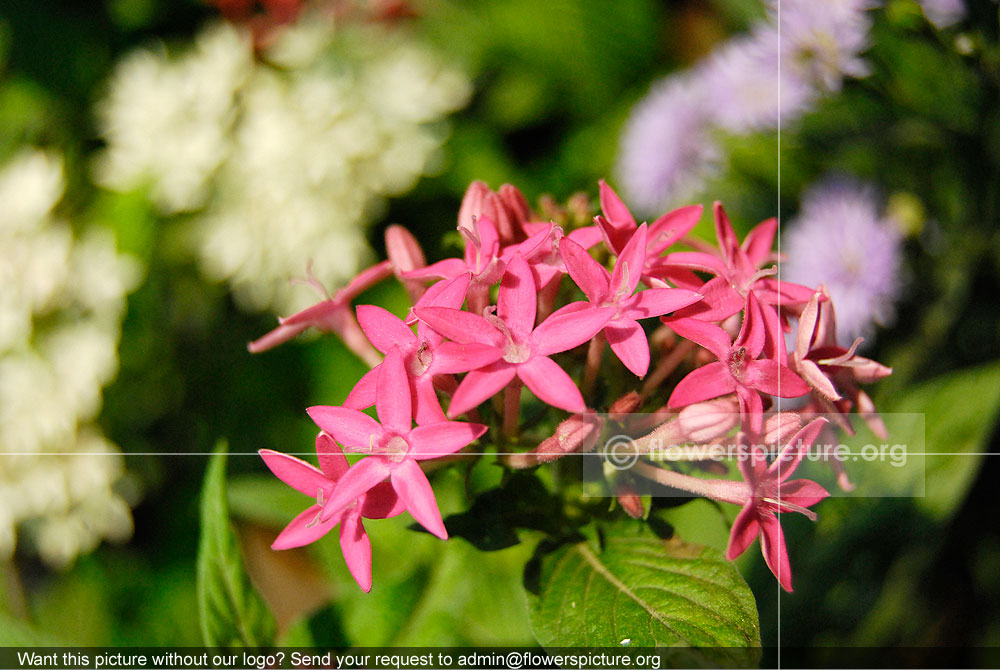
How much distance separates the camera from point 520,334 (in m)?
0.51

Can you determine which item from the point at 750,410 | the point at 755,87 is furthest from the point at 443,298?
the point at 755,87

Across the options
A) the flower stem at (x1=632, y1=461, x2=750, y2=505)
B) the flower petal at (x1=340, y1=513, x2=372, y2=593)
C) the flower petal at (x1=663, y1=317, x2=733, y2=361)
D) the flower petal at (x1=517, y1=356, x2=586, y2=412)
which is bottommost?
the flower petal at (x1=340, y1=513, x2=372, y2=593)

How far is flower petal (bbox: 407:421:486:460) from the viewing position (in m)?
0.48

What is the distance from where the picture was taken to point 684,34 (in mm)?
2014

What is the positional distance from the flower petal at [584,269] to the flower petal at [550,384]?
0.07m

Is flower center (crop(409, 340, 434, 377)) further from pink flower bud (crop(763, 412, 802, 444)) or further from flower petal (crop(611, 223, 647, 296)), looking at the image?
pink flower bud (crop(763, 412, 802, 444))

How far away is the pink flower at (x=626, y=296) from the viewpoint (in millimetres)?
503

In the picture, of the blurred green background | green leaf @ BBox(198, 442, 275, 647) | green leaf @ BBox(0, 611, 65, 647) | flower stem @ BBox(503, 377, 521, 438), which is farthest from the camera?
the blurred green background

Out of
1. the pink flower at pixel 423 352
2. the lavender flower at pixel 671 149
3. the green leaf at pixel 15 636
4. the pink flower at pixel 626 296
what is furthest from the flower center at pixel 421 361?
the lavender flower at pixel 671 149

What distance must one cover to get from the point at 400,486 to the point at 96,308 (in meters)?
0.98

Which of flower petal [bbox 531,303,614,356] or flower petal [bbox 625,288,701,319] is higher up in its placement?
flower petal [bbox 625,288,701,319]

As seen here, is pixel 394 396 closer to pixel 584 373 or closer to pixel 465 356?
pixel 465 356

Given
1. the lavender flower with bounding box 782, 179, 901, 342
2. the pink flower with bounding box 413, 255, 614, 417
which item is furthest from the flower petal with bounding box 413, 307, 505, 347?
the lavender flower with bounding box 782, 179, 901, 342

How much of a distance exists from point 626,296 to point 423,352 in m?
0.16
